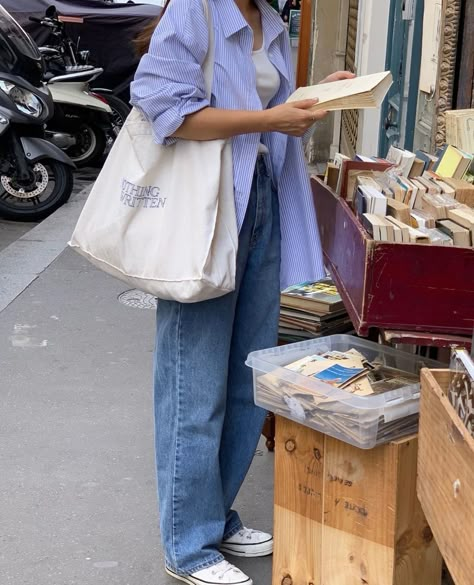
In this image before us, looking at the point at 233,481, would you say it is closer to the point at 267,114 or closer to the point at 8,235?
the point at 267,114

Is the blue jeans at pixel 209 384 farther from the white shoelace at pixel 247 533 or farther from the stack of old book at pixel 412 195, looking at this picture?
the stack of old book at pixel 412 195

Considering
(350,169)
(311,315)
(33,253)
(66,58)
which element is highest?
(66,58)

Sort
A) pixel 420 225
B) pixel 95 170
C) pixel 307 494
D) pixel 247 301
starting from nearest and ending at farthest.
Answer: pixel 420 225 → pixel 307 494 → pixel 247 301 → pixel 95 170

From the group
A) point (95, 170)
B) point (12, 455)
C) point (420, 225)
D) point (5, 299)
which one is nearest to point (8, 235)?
point (5, 299)

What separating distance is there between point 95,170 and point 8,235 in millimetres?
3628

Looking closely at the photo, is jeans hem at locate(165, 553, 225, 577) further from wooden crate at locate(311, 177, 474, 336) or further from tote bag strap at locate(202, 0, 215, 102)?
tote bag strap at locate(202, 0, 215, 102)

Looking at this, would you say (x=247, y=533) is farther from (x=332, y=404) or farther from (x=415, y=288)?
(x=415, y=288)

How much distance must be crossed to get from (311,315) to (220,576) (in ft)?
3.17

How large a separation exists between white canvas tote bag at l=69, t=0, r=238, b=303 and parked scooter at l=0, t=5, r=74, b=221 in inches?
215

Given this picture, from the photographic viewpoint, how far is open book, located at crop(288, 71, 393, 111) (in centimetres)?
228

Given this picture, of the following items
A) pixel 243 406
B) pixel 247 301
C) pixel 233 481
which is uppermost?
pixel 247 301

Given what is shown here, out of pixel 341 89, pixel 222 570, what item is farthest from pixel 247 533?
pixel 341 89

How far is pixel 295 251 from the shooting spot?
281 cm

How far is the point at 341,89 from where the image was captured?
7.89ft
